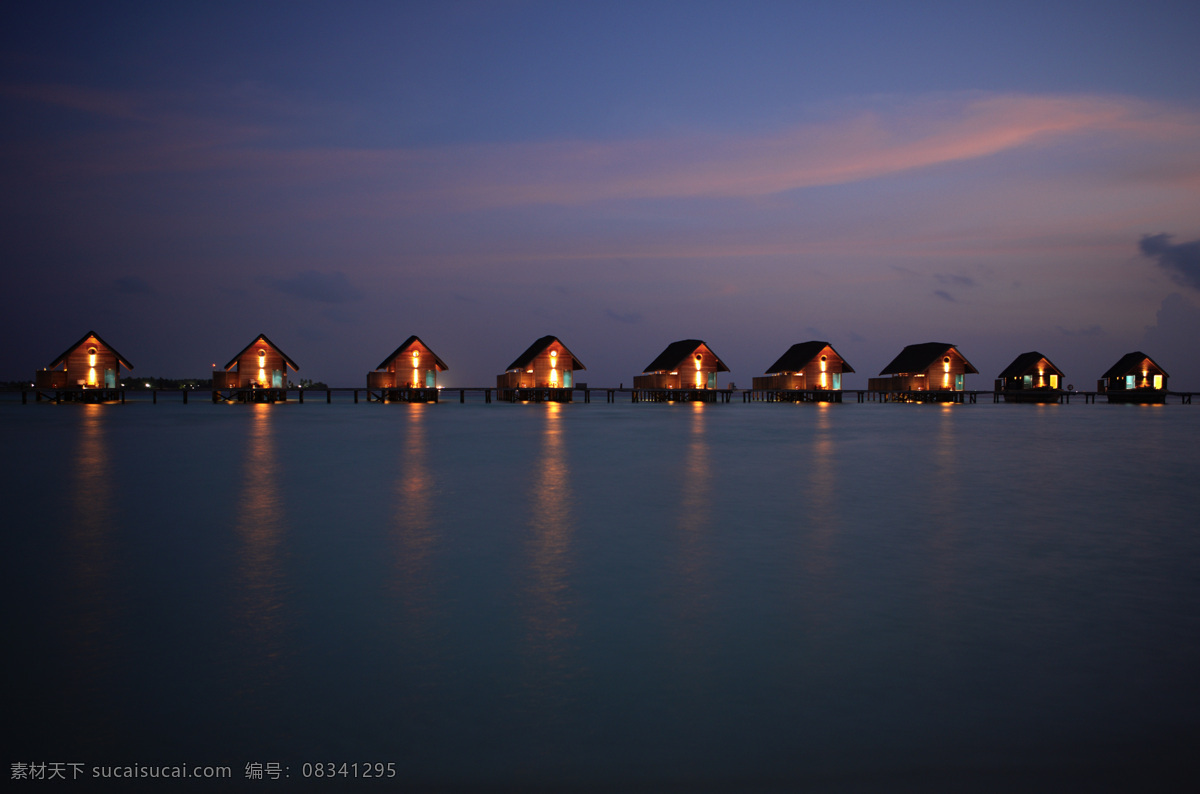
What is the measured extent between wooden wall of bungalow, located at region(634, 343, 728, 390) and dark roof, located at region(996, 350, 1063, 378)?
2893 cm

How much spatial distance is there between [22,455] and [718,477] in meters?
18.0

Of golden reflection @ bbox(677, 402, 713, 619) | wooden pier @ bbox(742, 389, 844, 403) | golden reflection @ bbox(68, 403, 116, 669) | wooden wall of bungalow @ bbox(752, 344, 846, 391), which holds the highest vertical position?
wooden wall of bungalow @ bbox(752, 344, 846, 391)

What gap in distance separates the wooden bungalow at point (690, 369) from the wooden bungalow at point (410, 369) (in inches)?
735

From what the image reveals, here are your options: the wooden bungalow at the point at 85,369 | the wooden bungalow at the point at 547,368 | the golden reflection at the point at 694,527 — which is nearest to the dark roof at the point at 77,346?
the wooden bungalow at the point at 85,369

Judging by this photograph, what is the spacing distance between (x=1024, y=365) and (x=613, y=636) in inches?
2951

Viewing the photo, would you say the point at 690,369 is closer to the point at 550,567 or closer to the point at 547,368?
the point at 547,368

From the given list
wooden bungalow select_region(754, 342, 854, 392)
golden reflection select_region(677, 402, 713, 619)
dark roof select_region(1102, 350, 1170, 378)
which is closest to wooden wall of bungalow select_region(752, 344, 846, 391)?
wooden bungalow select_region(754, 342, 854, 392)

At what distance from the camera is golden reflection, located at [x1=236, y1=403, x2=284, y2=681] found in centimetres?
542

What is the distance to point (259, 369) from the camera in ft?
188

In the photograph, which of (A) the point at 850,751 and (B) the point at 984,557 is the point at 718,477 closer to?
(B) the point at 984,557

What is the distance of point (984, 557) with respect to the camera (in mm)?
8094

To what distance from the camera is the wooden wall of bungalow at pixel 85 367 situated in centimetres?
5316

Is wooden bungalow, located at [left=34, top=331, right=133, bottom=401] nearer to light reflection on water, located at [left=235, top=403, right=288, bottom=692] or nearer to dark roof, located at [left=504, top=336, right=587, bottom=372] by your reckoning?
dark roof, located at [left=504, top=336, right=587, bottom=372]

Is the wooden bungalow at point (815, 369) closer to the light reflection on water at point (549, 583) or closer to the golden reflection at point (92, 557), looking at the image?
the light reflection on water at point (549, 583)
